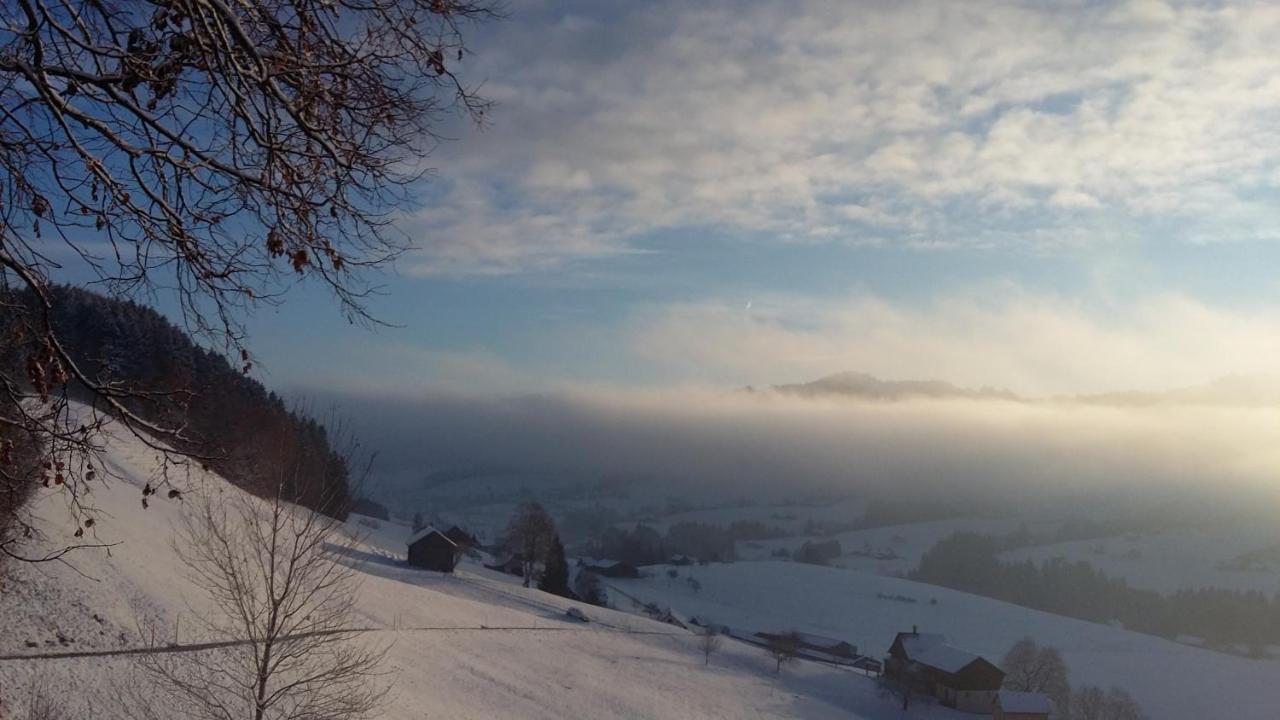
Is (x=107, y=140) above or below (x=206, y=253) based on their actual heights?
above

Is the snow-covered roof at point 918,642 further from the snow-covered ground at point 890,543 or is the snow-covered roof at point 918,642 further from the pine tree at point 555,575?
the snow-covered ground at point 890,543

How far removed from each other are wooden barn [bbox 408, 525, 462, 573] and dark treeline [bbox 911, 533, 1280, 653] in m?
81.3

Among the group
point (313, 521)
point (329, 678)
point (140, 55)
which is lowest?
point (329, 678)

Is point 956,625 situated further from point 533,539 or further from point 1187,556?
point 1187,556

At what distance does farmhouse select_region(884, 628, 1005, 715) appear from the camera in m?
44.8

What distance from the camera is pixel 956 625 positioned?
80.1 meters

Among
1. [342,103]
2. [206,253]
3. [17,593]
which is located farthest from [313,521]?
[17,593]

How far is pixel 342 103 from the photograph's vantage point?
4.32 m

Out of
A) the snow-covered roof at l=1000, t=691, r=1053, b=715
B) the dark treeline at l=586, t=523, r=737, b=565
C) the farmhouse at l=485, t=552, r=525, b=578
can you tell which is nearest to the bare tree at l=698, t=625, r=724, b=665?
the snow-covered roof at l=1000, t=691, r=1053, b=715

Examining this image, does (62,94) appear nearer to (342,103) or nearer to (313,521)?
(342,103)

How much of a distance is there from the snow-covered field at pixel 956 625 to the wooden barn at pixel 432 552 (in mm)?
28487

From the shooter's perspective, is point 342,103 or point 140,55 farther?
point 342,103

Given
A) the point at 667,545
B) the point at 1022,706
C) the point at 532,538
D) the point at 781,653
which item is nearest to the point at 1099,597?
the point at 667,545

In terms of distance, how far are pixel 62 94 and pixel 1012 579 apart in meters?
129
